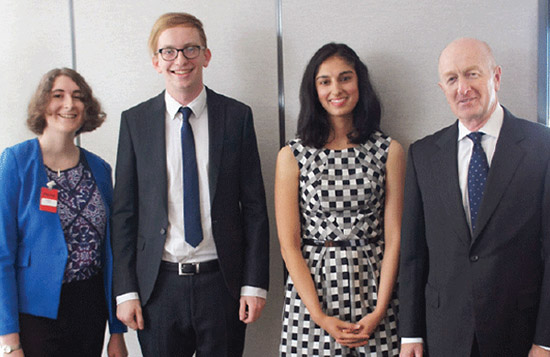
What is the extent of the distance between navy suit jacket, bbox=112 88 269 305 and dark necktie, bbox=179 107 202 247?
0.22 feet

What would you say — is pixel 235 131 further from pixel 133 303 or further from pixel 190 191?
pixel 133 303

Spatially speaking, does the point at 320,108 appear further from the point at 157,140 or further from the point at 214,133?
the point at 157,140

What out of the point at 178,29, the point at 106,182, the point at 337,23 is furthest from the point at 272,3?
the point at 106,182

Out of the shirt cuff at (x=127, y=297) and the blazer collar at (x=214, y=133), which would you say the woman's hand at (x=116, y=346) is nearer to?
the shirt cuff at (x=127, y=297)

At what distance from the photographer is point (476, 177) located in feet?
6.26

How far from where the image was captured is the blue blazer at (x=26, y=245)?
7.16 feet

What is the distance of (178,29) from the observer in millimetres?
2322

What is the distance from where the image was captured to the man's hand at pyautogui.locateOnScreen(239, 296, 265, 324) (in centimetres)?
228

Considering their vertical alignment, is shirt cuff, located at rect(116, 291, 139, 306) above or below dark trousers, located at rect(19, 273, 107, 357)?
above

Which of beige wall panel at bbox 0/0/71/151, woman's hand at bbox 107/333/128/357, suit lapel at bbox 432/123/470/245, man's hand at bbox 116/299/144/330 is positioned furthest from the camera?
beige wall panel at bbox 0/0/71/151

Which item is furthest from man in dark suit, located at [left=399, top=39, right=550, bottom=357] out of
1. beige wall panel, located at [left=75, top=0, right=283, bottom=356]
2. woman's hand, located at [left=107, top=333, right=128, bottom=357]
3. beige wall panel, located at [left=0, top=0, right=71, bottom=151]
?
beige wall panel, located at [left=0, top=0, right=71, bottom=151]

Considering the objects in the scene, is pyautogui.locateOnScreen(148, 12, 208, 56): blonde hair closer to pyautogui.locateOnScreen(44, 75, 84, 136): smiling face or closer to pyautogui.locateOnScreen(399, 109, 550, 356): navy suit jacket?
pyautogui.locateOnScreen(44, 75, 84, 136): smiling face

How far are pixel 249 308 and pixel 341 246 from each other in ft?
1.57

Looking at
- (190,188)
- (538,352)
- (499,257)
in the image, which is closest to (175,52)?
(190,188)
